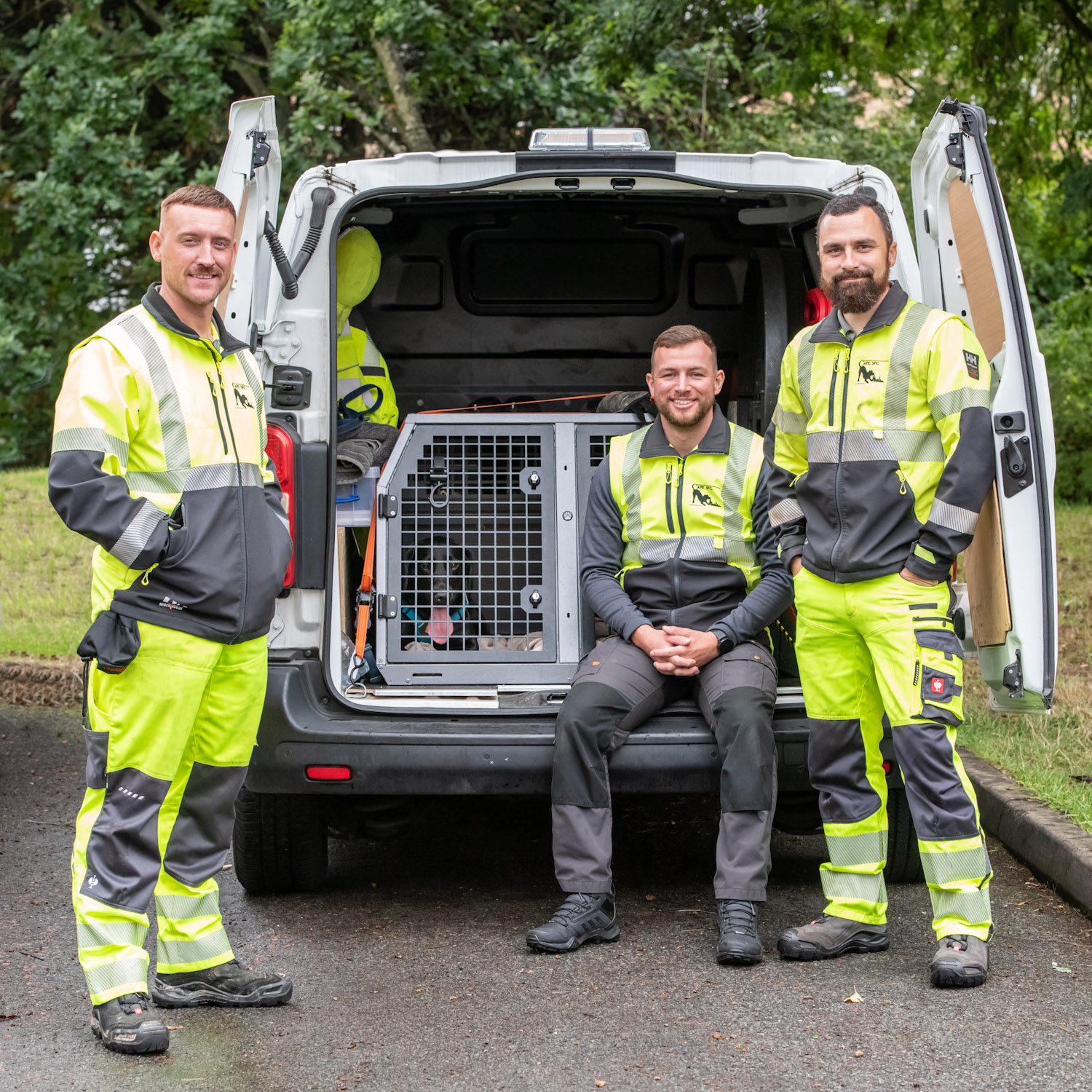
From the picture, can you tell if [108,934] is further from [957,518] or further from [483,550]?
[957,518]

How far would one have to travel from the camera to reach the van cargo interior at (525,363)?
4.77m

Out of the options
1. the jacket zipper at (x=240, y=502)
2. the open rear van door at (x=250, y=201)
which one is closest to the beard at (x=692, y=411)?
the open rear van door at (x=250, y=201)

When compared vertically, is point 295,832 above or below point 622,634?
below

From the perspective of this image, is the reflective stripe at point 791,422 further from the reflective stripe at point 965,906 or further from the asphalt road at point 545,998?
the asphalt road at point 545,998

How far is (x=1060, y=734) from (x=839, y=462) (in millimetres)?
2599

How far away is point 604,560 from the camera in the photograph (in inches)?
176

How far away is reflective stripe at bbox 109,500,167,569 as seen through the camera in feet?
10.8

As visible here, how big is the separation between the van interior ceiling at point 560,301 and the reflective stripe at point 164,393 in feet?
6.44

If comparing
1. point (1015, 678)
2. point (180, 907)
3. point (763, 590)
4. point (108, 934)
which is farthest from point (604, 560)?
point (108, 934)

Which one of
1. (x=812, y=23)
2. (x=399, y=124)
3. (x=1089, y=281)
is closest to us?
Answer: (x=812, y=23)

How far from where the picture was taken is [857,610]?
12.8 ft

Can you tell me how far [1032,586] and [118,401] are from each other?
2256 mm

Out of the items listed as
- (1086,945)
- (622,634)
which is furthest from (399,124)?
(1086,945)

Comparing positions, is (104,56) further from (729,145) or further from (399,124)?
(729,145)
